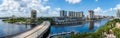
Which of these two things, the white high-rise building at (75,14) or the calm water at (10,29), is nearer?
the calm water at (10,29)

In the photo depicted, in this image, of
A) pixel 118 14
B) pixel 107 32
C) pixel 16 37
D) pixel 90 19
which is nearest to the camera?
pixel 16 37

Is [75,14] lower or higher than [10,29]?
higher

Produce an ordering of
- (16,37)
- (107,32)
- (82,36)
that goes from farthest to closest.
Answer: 1. (107,32)
2. (82,36)
3. (16,37)

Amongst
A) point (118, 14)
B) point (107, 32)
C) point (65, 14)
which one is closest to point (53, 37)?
point (107, 32)

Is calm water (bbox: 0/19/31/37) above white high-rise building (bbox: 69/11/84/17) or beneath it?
beneath

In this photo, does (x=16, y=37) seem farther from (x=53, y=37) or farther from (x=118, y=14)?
(x=118, y=14)

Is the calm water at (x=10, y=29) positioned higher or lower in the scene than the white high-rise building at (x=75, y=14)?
lower

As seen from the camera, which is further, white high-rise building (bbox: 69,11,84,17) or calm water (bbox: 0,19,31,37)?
white high-rise building (bbox: 69,11,84,17)

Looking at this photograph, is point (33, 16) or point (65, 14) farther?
point (65, 14)

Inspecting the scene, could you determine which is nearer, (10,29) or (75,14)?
(10,29)

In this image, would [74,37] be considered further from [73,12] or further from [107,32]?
[73,12]
